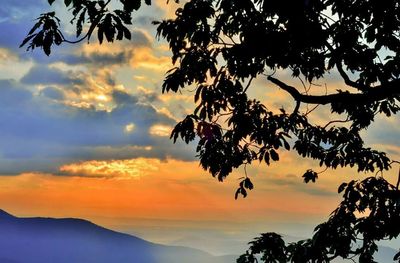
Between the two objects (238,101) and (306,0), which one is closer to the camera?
(306,0)

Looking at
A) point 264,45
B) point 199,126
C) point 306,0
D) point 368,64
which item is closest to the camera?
point 306,0

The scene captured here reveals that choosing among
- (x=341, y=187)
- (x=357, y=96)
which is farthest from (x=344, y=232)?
(x=357, y=96)

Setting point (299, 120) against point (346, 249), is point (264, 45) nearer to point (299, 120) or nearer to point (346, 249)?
point (299, 120)

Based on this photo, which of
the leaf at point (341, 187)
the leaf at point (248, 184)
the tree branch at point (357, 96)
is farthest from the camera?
the leaf at point (248, 184)

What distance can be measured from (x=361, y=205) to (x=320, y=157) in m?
2.21

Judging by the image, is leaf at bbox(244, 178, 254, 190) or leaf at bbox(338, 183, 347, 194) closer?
leaf at bbox(338, 183, 347, 194)

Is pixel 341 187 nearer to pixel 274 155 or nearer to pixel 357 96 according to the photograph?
pixel 274 155

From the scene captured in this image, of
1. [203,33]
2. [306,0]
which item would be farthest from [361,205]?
[306,0]

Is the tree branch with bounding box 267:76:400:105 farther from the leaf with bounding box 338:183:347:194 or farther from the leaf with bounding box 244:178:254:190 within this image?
the leaf with bounding box 244:178:254:190

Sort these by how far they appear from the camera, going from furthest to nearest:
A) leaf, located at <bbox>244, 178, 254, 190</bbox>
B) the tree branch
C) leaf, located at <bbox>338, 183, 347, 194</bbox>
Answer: leaf, located at <bbox>244, 178, 254, 190</bbox> < leaf, located at <bbox>338, 183, 347, 194</bbox> < the tree branch

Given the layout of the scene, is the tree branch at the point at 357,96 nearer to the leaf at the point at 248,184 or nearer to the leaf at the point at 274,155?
the leaf at the point at 274,155

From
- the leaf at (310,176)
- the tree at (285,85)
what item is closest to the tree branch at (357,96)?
the tree at (285,85)

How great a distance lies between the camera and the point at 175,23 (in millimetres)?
10078

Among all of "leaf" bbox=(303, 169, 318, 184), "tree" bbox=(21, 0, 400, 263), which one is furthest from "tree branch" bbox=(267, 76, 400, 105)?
"leaf" bbox=(303, 169, 318, 184)
